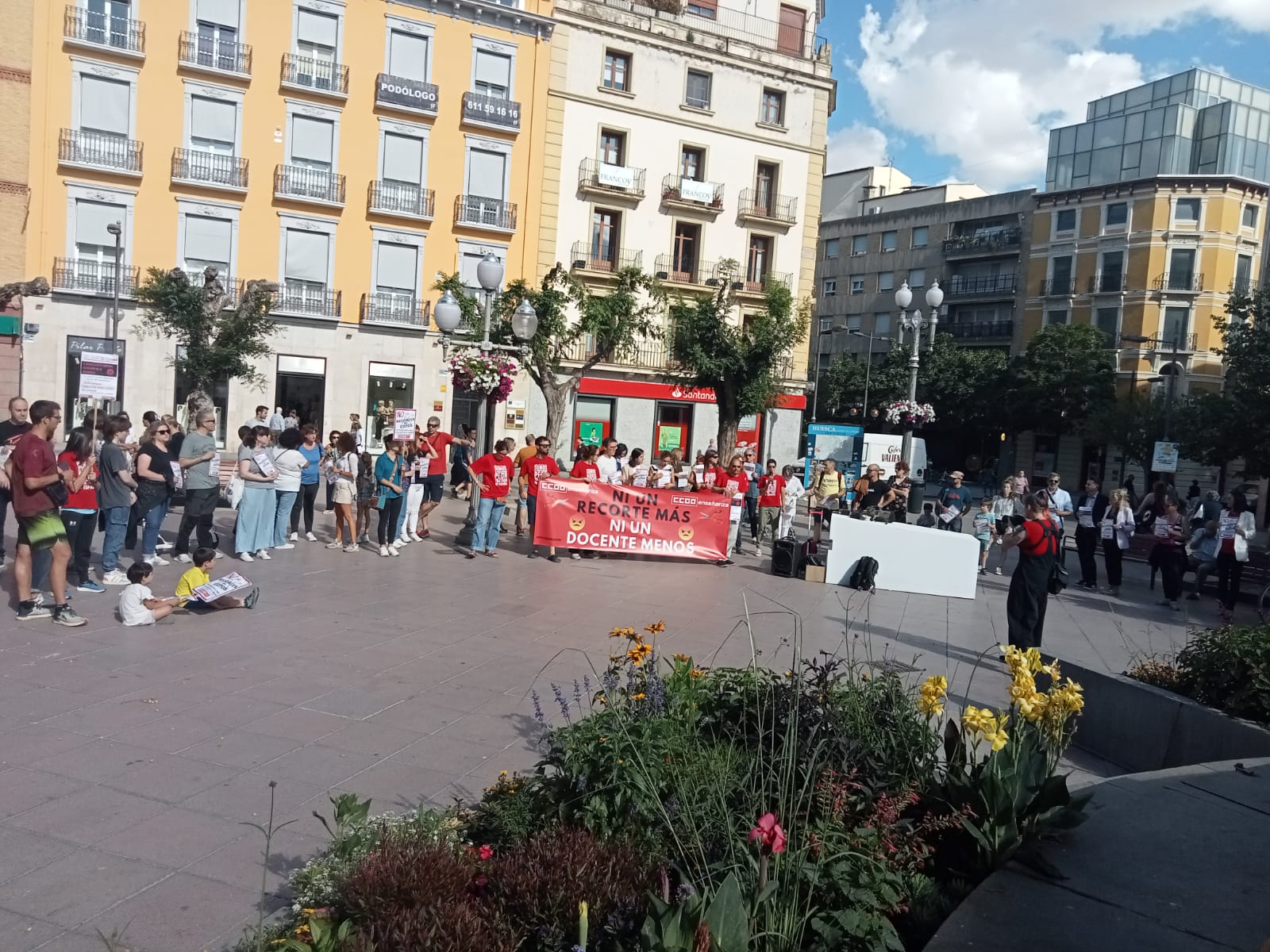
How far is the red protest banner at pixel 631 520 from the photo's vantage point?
15102 millimetres

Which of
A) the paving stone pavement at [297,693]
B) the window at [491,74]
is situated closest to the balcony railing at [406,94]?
the window at [491,74]

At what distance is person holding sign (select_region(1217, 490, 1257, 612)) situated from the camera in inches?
583

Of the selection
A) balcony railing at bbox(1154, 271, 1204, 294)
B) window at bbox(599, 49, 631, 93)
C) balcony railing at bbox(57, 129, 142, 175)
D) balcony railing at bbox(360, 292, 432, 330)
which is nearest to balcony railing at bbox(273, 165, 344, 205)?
balcony railing at bbox(360, 292, 432, 330)

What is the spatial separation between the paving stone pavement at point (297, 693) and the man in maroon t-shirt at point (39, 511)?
0.31 metres

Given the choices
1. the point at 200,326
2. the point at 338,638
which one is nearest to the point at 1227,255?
the point at 200,326

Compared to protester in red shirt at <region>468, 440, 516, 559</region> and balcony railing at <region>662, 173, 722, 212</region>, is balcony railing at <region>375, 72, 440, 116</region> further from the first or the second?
protester in red shirt at <region>468, 440, 516, 559</region>

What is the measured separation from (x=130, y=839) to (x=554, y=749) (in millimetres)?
2009

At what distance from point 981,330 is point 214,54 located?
4216cm

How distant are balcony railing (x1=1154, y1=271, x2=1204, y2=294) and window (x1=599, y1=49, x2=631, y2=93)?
29422 millimetres

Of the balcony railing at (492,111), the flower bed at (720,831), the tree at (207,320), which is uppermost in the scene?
the balcony railing at (492,111)

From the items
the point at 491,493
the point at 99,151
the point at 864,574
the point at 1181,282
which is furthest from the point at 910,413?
the point at 1181,282

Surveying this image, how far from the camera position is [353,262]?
33938mm

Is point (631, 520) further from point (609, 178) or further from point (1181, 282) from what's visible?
point (1181, 282)

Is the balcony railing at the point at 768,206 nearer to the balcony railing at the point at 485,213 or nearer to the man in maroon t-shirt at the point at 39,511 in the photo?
the balcony railing at the point at 485,213
